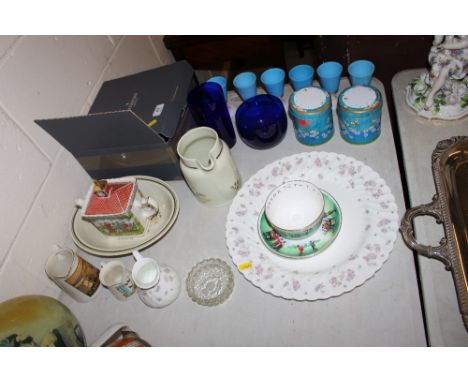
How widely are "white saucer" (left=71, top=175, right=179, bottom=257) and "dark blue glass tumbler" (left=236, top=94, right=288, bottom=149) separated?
0.25 meters

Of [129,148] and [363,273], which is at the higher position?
[129,148]

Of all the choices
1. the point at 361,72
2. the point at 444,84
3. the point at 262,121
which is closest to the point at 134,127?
the point at 262,121

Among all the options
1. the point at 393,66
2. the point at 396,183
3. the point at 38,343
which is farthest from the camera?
the point at 393,66

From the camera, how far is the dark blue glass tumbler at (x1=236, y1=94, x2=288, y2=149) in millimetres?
958

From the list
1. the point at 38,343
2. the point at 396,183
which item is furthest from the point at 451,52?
the point at 38,343

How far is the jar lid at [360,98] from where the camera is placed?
0.84 meters

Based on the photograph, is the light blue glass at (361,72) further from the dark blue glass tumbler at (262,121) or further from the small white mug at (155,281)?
the small white mug at (155,281)

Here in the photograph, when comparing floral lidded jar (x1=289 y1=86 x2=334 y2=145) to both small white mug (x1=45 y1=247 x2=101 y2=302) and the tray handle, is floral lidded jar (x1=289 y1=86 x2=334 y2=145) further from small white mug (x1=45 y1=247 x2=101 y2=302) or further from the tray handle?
small white mug (x1=45 y1=247 x2=101 y2=302)

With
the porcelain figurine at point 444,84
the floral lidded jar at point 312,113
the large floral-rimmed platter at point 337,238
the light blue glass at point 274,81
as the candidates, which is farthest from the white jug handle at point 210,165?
the porcelain figurine at point 444,84

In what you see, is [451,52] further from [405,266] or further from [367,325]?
[367,325]

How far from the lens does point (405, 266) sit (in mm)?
734

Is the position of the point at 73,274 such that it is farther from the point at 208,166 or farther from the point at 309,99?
the point at 309,99

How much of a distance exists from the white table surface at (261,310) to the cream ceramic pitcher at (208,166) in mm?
60

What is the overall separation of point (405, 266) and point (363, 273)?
0.09 m
